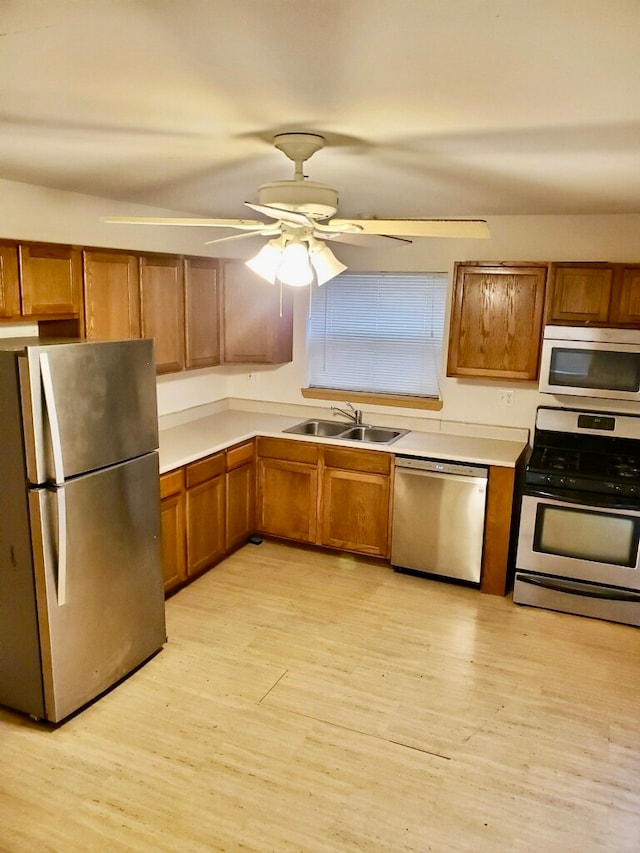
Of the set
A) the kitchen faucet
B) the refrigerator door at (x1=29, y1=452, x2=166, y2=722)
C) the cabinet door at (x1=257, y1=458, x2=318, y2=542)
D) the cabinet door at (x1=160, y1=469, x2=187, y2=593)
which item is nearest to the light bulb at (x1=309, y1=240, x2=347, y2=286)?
the refrigerator door at (x1=29, y1=452, x2=166, y2=722)

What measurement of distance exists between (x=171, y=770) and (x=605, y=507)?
8.53ft

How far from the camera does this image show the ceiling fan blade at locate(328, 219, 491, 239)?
1.83 meters

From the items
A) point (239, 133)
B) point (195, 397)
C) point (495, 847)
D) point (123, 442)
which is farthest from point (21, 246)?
point (495, 847)

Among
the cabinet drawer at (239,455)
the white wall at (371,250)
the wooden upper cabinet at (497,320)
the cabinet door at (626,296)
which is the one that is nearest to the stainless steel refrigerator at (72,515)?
A: the white wall at (371,250)

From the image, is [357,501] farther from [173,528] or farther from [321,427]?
[173,528]

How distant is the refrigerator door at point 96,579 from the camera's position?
259 centimetres

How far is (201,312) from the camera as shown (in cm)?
431

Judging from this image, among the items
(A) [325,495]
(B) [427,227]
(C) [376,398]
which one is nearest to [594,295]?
(C) [376,398]

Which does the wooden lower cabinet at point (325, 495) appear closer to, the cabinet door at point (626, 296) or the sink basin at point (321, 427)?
the sink basin at point (321, 427)

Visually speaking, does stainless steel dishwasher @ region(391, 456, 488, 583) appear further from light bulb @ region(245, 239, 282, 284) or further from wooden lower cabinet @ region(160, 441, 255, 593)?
light bulb @ region(245, 239, 282, 284)

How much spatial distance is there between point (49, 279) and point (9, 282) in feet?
0.77

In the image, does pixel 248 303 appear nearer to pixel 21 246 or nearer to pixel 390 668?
pixel 21 246

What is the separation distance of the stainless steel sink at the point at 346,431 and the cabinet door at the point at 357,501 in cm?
22

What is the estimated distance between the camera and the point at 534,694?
3.01 m
